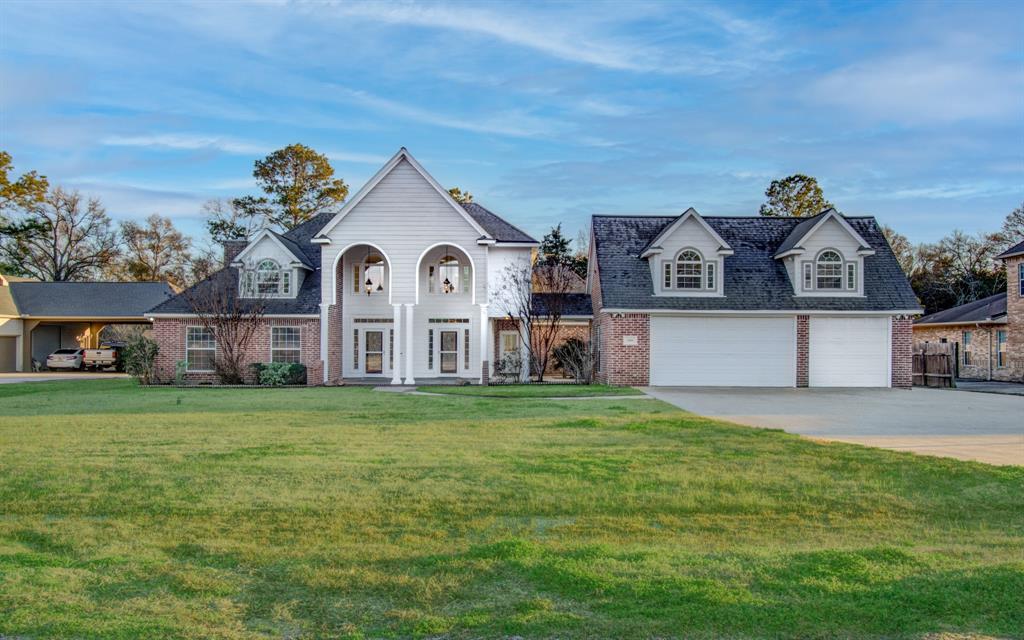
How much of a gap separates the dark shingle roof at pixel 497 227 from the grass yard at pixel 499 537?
17.8 metres

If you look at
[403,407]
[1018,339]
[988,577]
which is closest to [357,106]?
[403,407]

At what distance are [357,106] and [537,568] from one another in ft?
68.0

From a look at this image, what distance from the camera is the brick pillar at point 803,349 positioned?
28.7 meters

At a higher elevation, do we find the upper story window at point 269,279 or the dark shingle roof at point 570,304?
the upper story window at point 269,279

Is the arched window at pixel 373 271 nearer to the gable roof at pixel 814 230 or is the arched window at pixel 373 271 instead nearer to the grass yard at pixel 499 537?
the gable roof at pixel 814 230

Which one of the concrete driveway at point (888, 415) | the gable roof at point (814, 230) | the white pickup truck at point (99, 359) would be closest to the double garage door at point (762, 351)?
the concrete driveway at point (888, 415)

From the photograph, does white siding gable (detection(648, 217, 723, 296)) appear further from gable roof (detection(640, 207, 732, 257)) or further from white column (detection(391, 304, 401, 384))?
white column (detection(391, 304, 401, 384))

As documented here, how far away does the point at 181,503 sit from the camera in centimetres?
838

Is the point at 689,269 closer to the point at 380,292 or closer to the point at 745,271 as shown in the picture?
the point at 745,271

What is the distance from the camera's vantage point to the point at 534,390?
24984 millimetres

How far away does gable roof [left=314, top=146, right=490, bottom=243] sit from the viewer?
28938mm

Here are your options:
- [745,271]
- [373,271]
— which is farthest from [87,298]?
[745,271]

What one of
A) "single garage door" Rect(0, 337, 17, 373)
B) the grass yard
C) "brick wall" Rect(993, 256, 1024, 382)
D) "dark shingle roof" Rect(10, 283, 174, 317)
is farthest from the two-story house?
"single garage door" Rect(0, 337, 17, 373)

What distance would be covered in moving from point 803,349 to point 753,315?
2212 millimetres
